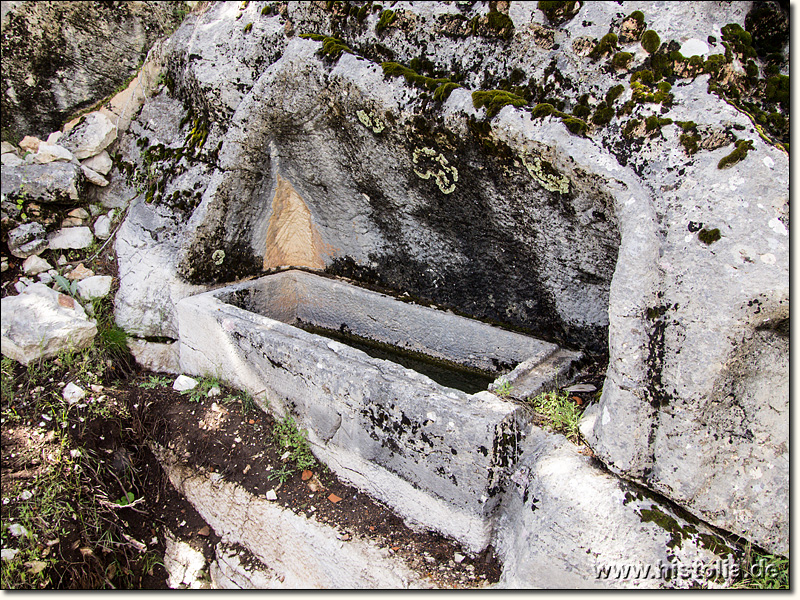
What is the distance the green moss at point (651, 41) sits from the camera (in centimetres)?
210

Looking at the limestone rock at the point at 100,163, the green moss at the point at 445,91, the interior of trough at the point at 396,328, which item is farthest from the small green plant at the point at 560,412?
the limestone rock at the point at 100,163

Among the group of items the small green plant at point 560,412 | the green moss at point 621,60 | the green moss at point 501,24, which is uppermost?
the green moss at point 501,24

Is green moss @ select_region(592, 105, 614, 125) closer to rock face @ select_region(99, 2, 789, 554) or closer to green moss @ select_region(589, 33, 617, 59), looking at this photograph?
rock face @ select_region(99, 2, 789, 554)

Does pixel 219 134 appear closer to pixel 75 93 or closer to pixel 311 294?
pixel 311 294

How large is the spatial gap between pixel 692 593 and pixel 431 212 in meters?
2.08

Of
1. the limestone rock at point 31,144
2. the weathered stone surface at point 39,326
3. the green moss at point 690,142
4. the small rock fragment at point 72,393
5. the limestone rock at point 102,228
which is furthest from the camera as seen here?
the limestone rock at point 102,228

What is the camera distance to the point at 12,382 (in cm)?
299

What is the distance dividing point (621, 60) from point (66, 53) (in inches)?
156

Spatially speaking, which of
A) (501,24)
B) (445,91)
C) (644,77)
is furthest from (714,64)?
(445,91)

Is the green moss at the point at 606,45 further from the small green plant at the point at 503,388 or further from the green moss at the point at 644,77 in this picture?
the small green plant at the point at 503,388

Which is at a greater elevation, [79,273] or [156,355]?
[79,273]

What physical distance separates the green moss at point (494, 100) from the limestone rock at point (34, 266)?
116 inches

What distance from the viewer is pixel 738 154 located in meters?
1.76

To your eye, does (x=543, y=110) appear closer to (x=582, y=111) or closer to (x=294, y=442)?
(x=582, y=111)
